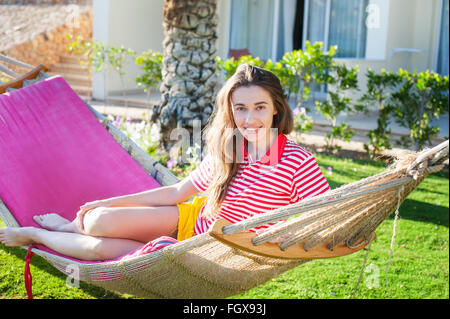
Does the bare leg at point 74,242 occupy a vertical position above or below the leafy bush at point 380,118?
below

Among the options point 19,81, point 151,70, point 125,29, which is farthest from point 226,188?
point 125,29

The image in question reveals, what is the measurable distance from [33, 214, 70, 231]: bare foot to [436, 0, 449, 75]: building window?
7450 millimetres

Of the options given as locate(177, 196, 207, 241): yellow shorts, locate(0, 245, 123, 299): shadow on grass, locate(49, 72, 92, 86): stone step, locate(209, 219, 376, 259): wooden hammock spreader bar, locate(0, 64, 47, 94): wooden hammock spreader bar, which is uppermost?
locate(0, 64, 47, 94): wooden hammock spreader bar

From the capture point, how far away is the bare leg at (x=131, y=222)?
2295 mm

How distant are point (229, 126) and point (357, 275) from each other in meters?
1.45

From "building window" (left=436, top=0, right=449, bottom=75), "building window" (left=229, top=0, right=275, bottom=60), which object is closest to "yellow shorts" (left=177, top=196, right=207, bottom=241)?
"building window" (left=436, top=0, right=449, bottom=75)

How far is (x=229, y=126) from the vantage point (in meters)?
2.39

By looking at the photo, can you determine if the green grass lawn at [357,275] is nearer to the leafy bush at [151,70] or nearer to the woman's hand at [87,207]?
the woman's hand at [87,207]

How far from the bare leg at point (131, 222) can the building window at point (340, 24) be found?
22.9 feet

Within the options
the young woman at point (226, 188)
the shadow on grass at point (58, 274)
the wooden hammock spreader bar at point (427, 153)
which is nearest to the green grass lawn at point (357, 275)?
the shadow on grass at point (58, 274)

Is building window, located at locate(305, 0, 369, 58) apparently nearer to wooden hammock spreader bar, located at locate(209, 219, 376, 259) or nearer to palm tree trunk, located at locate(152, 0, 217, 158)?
palm tree trunk, located at locate(152, 0, 217, 158)

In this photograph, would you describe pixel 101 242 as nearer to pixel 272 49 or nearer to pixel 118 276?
pixel 118 276

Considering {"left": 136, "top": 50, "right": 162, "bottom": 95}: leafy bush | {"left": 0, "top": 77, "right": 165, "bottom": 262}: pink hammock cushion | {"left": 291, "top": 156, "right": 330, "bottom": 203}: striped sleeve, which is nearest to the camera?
{"left": 291, "top": 156, "right": 330, "bottom": 203}: striped sleeve

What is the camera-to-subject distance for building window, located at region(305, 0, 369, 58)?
8594 millimetres
